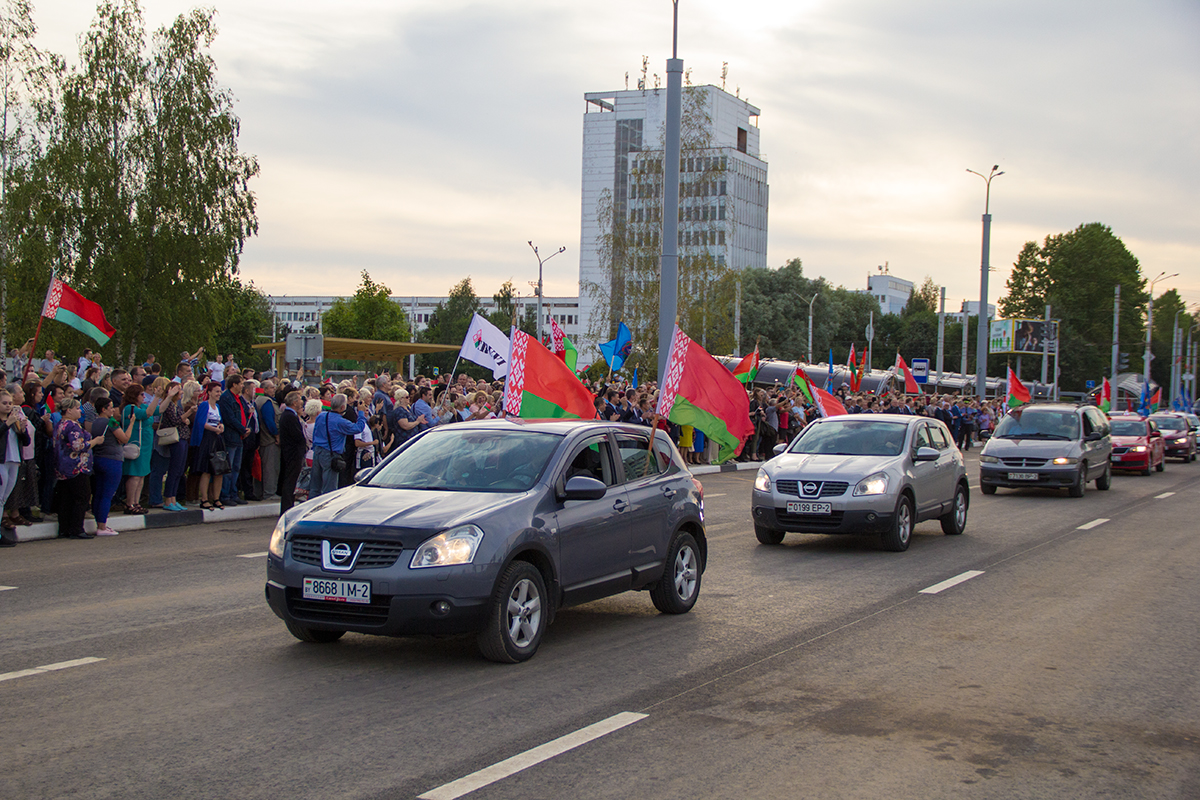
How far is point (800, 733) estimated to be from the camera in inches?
224

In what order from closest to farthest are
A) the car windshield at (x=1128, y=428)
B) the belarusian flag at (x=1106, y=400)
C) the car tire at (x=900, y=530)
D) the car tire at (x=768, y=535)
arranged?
the car tire at (x=900, y=530)
the car tire at (x=768, y=535)
the car windshield at (x=1128, y=428)
the belarusian flag at (x=1106, y=400)

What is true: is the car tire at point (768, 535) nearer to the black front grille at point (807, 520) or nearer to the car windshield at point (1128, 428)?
the black front grille at point (807, 520)

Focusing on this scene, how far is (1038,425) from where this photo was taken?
21812 mm

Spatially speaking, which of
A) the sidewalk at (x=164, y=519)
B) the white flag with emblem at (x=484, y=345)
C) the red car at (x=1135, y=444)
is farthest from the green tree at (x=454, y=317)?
the sidewalk at (x=164, y=519)

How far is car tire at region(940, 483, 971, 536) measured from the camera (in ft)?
49.0

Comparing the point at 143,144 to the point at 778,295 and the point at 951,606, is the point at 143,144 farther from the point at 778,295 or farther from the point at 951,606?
the point at 778,295

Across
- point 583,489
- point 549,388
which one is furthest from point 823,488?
point 583,489

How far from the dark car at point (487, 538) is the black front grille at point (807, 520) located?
4.14m

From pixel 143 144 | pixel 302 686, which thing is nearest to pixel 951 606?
pixel 302 686

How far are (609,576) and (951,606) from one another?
3.37 metres

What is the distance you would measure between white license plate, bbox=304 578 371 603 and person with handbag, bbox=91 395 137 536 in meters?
7.54

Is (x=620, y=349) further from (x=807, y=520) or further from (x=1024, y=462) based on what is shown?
(x=807, y=520)

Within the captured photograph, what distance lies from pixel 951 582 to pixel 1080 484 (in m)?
11.5

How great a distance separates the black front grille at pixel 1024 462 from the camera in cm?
2062
